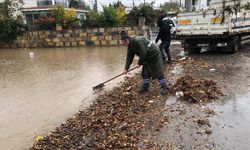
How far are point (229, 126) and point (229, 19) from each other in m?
7.61

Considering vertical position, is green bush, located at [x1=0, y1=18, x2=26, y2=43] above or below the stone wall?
above

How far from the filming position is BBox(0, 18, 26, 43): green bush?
22094mm

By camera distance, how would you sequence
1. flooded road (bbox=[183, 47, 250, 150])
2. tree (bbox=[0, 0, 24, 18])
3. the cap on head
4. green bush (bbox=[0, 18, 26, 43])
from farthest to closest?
1. tree (bbox=[0, 0, 24, 18])
2. green bush (bbox=[0, 18, 26, 43])
3. the cap on head
4. flooded road (bbox=[183, 47, 250, 150])

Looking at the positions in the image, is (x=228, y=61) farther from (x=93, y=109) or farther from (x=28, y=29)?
(x=28, y=29)

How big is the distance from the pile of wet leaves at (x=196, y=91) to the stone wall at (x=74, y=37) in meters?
13.7

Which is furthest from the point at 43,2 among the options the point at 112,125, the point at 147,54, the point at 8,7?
the point at 112,125

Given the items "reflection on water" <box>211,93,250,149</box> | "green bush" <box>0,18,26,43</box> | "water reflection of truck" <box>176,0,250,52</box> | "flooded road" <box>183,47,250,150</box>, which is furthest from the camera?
"green bush" <box>0,18,26,43</box>

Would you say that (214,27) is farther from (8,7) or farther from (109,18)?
(8,7)

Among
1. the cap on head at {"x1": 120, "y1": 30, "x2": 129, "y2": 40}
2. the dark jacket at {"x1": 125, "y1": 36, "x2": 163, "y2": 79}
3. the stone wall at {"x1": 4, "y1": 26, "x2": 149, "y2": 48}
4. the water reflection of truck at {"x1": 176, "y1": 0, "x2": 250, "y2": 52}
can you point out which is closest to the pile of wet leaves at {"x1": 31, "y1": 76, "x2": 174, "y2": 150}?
the dark jacket at {"x1": 125, "y1": 36, "x2": 163, "y2": 79}

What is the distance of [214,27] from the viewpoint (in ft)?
38.0

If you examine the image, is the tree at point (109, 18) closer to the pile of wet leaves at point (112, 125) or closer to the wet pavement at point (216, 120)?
the wet pavement at point (216, 120)

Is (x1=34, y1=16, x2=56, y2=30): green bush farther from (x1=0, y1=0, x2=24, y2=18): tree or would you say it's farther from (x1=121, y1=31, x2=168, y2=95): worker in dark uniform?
(x1=121, y1=31, x2=168, y2=95): worker in dark uniform

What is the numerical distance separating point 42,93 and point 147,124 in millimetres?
4430

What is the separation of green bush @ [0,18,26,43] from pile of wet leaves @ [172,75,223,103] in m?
18.6
